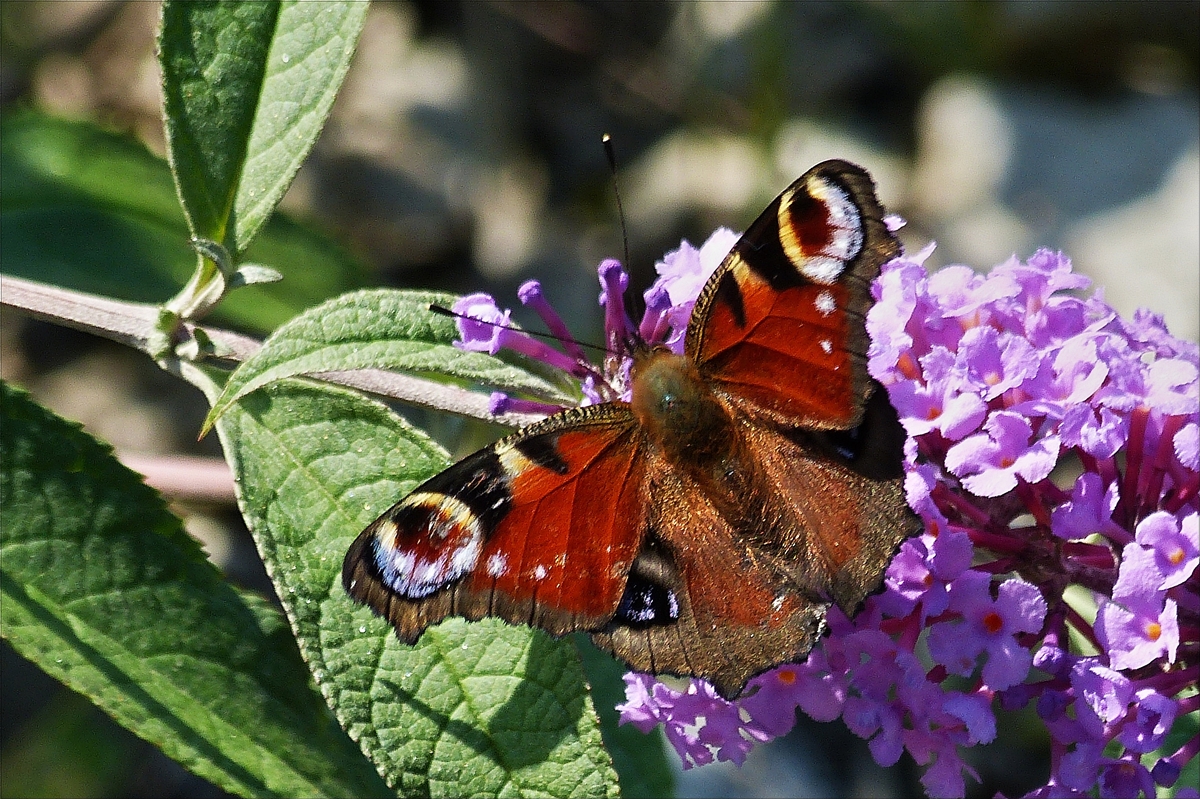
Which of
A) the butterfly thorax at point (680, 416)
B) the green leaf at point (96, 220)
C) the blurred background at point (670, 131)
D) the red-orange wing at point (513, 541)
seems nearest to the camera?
the red-orange wing at point (513, 541)

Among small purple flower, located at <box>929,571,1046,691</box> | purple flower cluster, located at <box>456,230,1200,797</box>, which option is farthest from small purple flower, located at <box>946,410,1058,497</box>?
small purple flower, located at <box>929,571,1046,691</box>

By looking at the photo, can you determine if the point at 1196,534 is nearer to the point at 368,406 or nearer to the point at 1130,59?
the point at 368,406

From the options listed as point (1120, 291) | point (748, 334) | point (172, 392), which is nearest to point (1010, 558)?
point (748, 334)

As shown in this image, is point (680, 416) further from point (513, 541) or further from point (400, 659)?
point (400, 659)

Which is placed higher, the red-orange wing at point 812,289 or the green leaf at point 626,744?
the red-orange wing at point 812,289

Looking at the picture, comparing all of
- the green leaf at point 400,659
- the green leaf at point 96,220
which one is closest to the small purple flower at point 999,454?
the green leaf at point 400,659

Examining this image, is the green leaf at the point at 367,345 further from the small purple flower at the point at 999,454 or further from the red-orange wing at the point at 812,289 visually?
the small purple flower at the point at 999,454

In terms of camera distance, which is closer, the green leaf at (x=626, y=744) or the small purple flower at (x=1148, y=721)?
the small purple flower at (x=1148, y=721)
